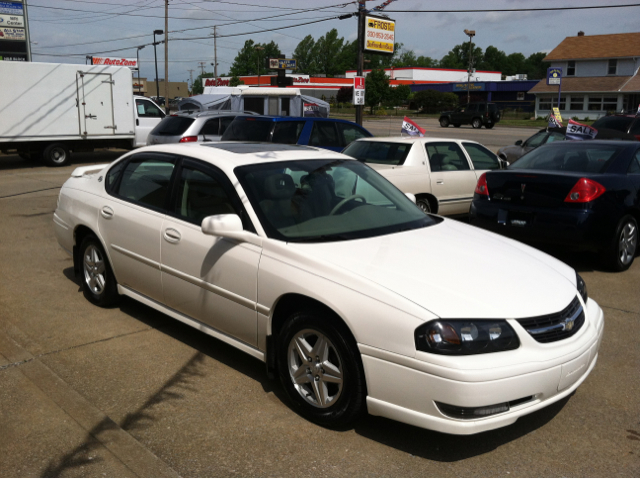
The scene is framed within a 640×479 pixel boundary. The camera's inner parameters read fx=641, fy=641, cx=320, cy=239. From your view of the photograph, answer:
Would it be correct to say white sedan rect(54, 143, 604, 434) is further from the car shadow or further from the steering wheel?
the car shadow

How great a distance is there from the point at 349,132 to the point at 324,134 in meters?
0.66

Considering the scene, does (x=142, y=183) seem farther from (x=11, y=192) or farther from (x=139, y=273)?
(x=11, y=192)

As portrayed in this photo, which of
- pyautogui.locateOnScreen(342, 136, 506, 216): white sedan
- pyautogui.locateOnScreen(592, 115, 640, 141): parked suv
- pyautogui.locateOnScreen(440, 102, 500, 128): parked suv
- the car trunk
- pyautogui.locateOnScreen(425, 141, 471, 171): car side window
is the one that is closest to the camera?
the car trunk

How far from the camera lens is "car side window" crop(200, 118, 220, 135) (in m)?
14.6

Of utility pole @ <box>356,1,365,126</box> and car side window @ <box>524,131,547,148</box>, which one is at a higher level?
utility pole @ <box>356,1,365,126</box>

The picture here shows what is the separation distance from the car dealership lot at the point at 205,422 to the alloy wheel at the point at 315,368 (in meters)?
0.19

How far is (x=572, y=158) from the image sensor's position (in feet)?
25.9

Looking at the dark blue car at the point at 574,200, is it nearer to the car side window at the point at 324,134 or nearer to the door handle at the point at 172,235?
the door handle at the point at 172,235

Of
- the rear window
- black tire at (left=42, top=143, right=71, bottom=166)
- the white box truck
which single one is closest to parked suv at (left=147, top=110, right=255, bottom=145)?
the rear window

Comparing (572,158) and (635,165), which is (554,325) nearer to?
(572,158)

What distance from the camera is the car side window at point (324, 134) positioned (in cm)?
1229

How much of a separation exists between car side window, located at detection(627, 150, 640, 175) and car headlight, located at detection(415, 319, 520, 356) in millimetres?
5260

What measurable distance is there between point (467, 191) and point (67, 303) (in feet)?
20.7

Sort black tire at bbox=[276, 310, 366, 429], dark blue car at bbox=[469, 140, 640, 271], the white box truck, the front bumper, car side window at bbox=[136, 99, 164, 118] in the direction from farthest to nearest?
1. car side window at bbox=[136, 99, 164, 118]
2. the white box truck
3. dark blue car at bbox=[469, 140, 640, 271]
4. black tire at bbox=[276, 310, 366, 429]
5. the front bumper
